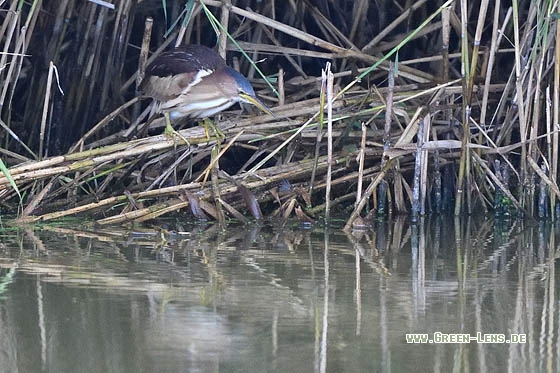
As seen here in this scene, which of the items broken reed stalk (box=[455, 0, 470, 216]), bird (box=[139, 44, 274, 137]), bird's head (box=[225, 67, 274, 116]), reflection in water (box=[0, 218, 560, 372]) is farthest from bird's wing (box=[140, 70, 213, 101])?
broken reed stalk (box=[455, 0, 470, 216])

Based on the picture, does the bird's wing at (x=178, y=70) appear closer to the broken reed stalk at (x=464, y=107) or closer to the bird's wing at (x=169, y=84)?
the bird's wing at (x=169, y=84)

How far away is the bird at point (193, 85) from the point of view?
13.4 ft

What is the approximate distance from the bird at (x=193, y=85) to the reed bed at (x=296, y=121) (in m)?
0.09

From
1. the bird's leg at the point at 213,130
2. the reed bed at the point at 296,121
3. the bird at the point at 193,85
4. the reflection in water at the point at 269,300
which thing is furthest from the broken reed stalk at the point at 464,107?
the bird's leg at the point at 213,130

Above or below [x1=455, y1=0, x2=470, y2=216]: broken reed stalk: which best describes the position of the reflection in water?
below

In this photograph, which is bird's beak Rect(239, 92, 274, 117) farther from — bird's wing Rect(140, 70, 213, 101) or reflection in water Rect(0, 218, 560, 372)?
reflection in water Rect(0, 218, 560, 372)

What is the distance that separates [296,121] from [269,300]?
5.52ft

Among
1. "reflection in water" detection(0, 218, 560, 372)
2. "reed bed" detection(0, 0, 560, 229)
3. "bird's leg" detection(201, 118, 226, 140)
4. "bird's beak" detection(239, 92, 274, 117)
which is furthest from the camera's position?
"bird's beak" detection(239, 92, 274, 117)

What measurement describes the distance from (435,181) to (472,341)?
6.85 feet

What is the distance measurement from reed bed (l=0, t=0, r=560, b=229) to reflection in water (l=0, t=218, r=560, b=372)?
1.15 ft

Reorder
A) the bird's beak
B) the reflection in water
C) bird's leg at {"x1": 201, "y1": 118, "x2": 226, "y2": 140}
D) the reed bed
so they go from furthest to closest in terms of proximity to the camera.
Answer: the bird's beak → bird's leg at {"x1": 201, "y1": 118, "x2": 226, "y2": 140} → the reed bed → the reflection in water

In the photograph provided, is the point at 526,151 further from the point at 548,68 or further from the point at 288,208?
the point at 288,208

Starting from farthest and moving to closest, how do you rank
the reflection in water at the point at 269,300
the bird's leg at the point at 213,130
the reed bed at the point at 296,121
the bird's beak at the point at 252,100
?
1. the bird's beak at the point at 252,100
2. the bird's leg at the point at 213,130
3. the reed bed at the point at 296,121
4. the reflection in water at the point at 269,300

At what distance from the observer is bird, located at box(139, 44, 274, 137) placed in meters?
4.09
